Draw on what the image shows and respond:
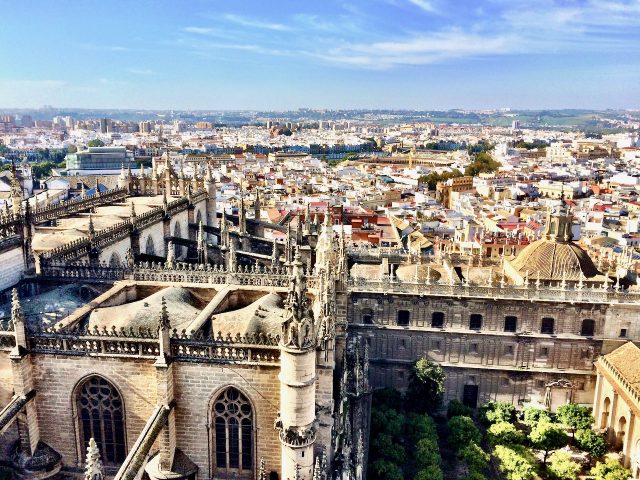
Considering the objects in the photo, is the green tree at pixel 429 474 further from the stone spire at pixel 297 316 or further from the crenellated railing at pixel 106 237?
the crenellated railing at pixel 106 237

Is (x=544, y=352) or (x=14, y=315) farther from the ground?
(x=14, y=315)

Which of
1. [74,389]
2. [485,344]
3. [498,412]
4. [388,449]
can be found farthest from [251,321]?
[485,344]

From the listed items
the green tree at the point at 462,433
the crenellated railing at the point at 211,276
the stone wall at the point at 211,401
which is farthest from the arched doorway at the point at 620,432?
the stone wall at the point at 211,401

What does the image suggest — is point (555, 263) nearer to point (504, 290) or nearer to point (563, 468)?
point (504, 290)

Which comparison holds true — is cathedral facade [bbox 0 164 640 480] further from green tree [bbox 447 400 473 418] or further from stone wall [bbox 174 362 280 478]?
green tree [bbox 447 400 473 418]

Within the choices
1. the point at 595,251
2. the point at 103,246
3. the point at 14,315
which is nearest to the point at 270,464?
the point at 14,315

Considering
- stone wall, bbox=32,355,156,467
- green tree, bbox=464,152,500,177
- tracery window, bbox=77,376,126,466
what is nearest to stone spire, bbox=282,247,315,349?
stone wall, bbox=32,355,156,467

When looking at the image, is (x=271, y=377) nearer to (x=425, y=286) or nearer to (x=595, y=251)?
(x=425, y=286)
